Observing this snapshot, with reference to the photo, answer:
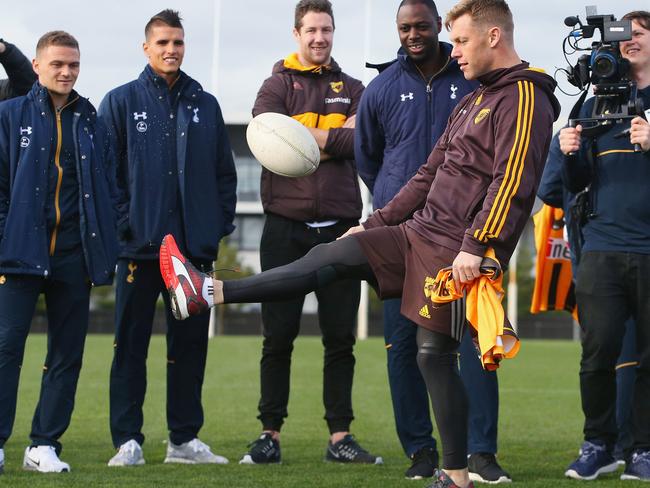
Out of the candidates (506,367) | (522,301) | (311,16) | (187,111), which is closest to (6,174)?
(187,111)

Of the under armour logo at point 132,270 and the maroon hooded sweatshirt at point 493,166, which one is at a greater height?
the maroon hooded sweatshirt at point 493,166

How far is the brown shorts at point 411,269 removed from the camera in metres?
5.14

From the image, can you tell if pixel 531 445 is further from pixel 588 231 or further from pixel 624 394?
pixel 588 231

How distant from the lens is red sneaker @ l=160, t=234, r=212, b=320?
16.9 feet

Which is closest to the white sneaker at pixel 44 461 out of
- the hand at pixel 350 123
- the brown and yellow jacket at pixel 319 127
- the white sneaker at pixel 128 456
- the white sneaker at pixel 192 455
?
the white sneaker at pixel 128 456

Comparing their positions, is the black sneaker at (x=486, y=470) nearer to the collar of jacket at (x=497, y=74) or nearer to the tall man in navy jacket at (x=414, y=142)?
the tall man in navy jacket at (x=414, y=142)

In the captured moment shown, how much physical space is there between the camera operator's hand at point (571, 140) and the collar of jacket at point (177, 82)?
7.90 ft

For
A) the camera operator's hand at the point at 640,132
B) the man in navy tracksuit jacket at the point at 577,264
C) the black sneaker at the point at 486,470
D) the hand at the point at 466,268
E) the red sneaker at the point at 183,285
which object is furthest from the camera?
the man in navy tracksuit jacket at the point at 577,264

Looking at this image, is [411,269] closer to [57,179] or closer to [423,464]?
[423,464]

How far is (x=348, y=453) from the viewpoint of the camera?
23.0ft

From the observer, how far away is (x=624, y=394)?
7.16m

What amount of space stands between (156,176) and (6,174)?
937 millimetres

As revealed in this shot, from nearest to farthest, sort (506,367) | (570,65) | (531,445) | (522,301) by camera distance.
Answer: (570,65) < (531,445) < (506,367) < (522,301)

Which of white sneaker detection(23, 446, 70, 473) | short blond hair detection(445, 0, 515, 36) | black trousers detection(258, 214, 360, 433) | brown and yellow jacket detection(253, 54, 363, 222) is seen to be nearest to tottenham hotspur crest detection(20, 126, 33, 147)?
brown and yellow jacket detection(253, 54, 363, 222)
